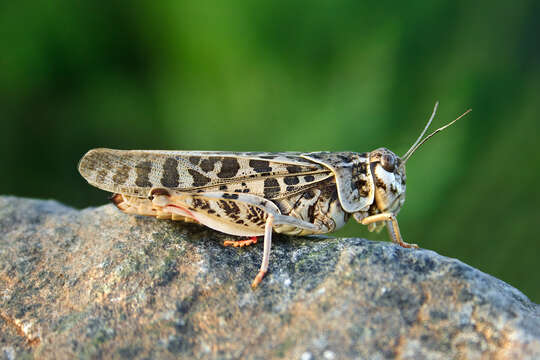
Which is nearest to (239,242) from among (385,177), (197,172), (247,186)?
(247,186)

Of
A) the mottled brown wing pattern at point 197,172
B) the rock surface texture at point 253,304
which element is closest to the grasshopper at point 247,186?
the mottled brown wing pattern at point 197,172

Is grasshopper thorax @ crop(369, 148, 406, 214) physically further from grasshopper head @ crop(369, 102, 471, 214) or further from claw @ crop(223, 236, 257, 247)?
claw @ crop(223, 236, 257, 247)

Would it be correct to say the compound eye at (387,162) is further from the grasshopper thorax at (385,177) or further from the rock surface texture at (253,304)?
the rock surface texture at (253,304)

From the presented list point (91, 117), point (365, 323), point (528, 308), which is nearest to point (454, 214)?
point (528, 308)

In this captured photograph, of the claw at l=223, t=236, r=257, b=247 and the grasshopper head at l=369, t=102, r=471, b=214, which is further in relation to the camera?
the grasshopper head at l=369, t=102, r=471, b=214

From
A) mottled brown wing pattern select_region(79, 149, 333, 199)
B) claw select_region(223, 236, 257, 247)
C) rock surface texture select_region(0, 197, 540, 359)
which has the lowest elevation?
claw select_region(223, 236, 257, 247)

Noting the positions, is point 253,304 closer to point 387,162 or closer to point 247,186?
point 247,186

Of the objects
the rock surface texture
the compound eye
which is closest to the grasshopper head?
the compound eye
